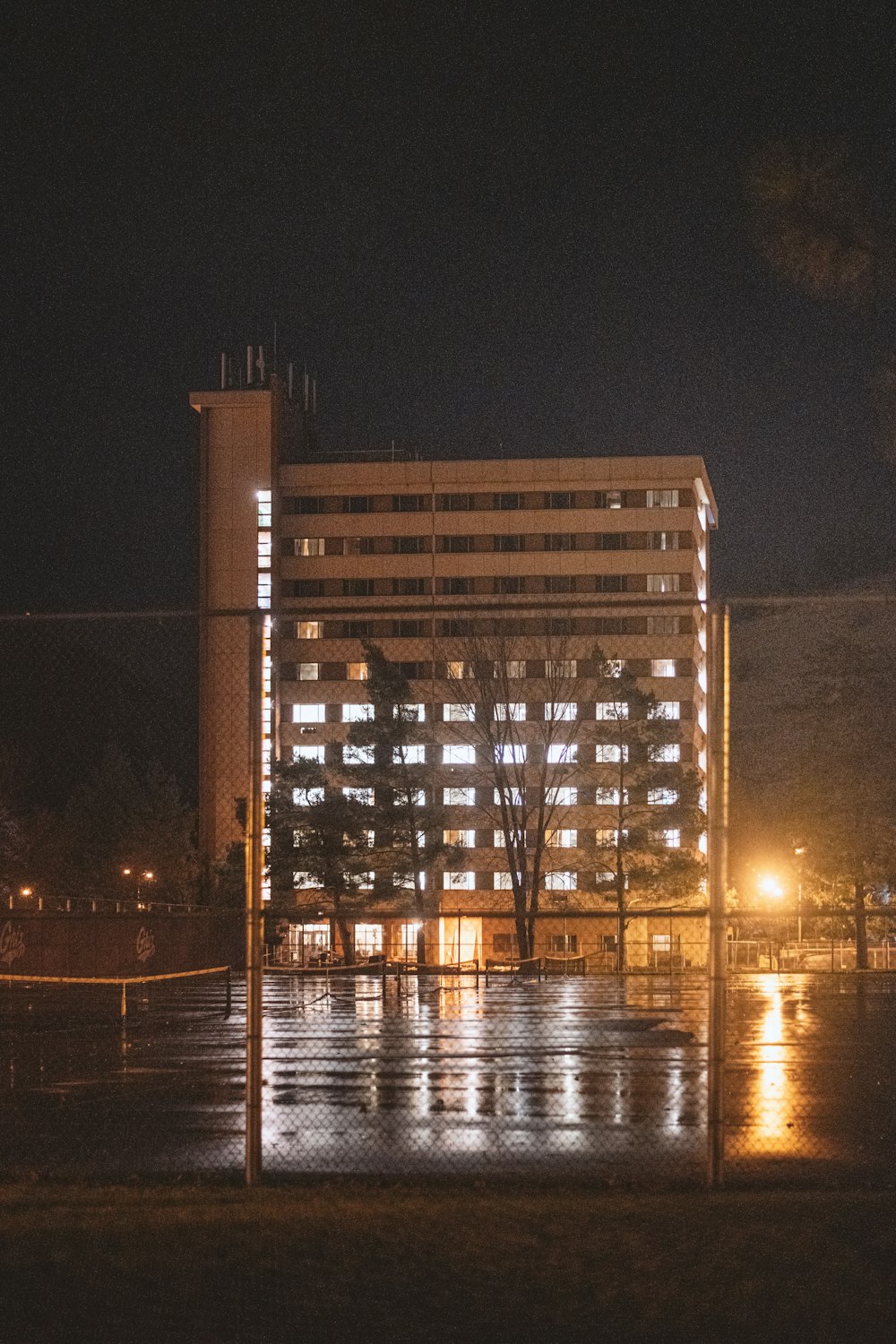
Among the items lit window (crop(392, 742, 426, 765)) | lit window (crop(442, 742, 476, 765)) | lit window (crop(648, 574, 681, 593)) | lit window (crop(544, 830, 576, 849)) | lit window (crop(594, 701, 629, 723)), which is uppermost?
lit window (crop(648, 574, 681, 593))

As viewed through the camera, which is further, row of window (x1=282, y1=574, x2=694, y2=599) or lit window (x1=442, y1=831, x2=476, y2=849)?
row of window (x1=282, y1=574, x2=694, y2=599)

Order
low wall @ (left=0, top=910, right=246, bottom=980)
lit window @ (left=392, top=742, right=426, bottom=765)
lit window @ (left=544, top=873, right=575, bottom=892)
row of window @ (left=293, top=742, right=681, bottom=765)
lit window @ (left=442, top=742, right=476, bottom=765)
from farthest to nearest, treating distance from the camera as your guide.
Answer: lit window @ (left=442, top=742, right=476, bottom=765) < lit window @ (left=544, top=873, right=575, bottom=892) < lit window @ (left=392, top=742, right=426, bottom=765) < row of window @ (left=293, top=742, right=681, bottom=765) < low wall @ (left=0, top=910, right=246, bottom=980)

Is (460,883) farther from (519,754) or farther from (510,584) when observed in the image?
(510,584)

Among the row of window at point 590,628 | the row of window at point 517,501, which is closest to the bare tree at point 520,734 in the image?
the row of window at point 590,628

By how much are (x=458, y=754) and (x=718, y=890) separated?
57.4 metres

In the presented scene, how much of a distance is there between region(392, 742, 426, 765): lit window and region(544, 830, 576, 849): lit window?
6.89m

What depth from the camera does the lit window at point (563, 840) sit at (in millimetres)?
61219

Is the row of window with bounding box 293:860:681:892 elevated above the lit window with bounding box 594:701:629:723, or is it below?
below

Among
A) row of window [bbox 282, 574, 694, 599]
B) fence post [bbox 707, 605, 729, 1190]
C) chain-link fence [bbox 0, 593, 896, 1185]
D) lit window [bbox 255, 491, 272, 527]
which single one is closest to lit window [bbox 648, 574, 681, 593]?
row of window [bbox 282, 574, 694, 599]

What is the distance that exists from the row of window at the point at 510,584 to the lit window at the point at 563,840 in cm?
1683

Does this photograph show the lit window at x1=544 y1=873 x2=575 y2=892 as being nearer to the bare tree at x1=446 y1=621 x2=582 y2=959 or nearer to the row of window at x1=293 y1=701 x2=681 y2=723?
the bare tree at x1=446 y1=621 x2=582 y2=959

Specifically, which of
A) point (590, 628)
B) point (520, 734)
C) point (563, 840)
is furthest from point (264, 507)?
point (520, 734)

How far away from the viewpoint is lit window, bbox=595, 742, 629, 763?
49981mm

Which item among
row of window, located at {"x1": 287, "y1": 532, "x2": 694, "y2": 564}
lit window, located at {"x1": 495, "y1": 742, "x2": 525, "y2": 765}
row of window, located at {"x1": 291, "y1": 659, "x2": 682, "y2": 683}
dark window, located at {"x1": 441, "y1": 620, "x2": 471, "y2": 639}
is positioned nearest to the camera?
lit window, located at {"x1": 495, "y1": 742, "x2": 525, "y2": 765}
